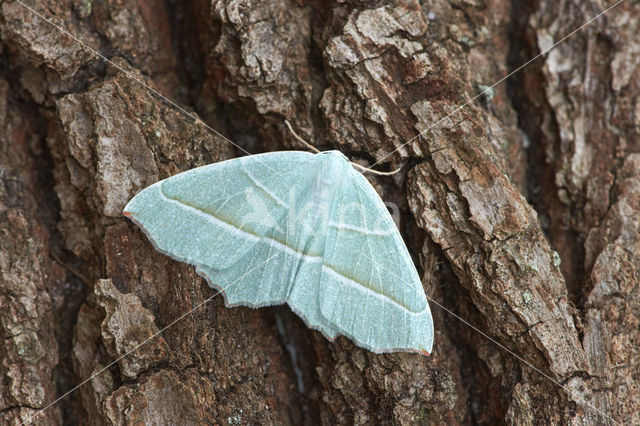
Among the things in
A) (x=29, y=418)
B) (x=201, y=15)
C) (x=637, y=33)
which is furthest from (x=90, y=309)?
(x=637, y=33)

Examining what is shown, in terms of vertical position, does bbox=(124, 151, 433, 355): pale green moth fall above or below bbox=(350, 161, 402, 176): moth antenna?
below

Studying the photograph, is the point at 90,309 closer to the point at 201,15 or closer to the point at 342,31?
the point at 201,15

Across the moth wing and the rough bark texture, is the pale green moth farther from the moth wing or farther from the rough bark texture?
the rough bark texture

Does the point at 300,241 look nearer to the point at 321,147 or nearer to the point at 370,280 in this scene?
the point at 370,280

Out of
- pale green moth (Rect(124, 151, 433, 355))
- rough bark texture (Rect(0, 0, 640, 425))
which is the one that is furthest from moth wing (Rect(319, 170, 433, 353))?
rough bark texture (Rect(0, 0, 640, 425))

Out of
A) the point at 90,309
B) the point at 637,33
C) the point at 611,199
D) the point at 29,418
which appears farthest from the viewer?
the point at 637,33

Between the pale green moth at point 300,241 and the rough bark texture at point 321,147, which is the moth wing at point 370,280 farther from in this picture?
the rough bark texture at point 321,147

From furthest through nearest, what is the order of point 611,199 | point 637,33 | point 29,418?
point 637,33
point 611,199
point 29,418
